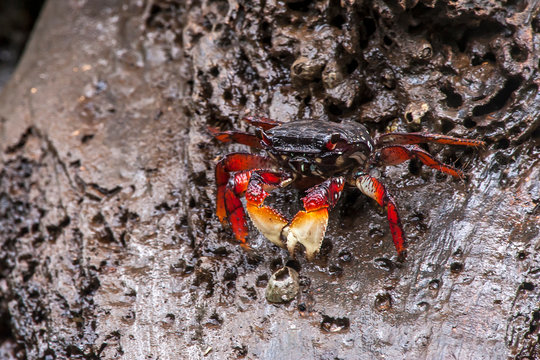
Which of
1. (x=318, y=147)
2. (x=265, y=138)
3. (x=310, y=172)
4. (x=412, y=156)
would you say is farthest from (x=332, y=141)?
(x=412, y=156)

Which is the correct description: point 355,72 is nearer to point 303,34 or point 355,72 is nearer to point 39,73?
point 303,34

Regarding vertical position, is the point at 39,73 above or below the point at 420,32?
below

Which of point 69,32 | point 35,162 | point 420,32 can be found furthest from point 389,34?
point 69,32

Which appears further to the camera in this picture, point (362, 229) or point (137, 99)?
point (137, 99)

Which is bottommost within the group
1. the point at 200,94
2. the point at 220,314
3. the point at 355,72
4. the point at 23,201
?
the point at 23,201

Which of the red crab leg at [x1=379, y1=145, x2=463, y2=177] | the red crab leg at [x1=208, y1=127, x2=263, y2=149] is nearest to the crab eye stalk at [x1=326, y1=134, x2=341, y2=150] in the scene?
the red crab leg at [x1=379, y1=145, x2=463, y2=177]

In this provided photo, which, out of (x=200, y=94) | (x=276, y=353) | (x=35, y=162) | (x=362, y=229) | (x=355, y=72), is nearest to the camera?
(x=276, y=353)

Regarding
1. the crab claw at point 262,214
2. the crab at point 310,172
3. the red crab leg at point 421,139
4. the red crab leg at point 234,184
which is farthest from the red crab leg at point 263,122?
the red crab leg at point 421,139

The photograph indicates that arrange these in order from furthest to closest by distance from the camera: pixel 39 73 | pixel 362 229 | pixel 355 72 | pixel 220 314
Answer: pixel 39 73, pixel 355 72, pixel 362 229, pixel 220 314
